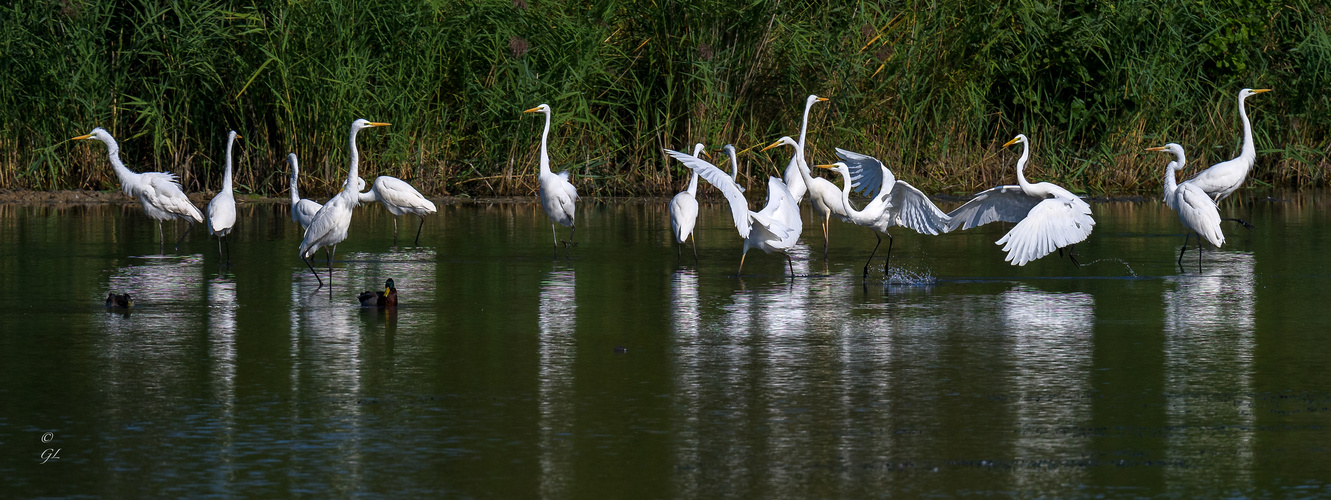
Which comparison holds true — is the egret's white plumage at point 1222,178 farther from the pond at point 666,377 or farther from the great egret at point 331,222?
the great egret at point 331,222

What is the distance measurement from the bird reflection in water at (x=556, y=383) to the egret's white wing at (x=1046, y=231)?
2941 millimetres

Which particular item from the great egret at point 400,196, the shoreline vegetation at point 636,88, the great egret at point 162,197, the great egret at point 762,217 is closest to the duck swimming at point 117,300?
the great egret at point 762,217

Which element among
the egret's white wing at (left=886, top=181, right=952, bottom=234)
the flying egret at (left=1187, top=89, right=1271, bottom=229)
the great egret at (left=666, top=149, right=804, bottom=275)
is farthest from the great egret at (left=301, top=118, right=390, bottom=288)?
the flying egret at (left=1187, top=89, right=1271, bottom=229)

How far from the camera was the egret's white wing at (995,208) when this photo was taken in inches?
488

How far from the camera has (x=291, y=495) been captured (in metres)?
5.06

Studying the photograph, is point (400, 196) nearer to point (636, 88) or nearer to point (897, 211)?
point (897, 211)

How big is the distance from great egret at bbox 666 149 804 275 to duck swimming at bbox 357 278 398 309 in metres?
2.48

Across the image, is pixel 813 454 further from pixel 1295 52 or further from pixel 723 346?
pixel 1295 52

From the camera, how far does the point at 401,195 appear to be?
14602mm

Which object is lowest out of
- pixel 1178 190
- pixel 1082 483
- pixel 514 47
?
pixel 1082 483

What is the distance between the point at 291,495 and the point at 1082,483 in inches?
97.8

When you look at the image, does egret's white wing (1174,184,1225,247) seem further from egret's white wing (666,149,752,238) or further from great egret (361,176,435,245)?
great egret (361,176,435,245)

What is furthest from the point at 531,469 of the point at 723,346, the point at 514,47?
the point at 514,47

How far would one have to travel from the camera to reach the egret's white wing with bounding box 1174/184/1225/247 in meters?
11.8
